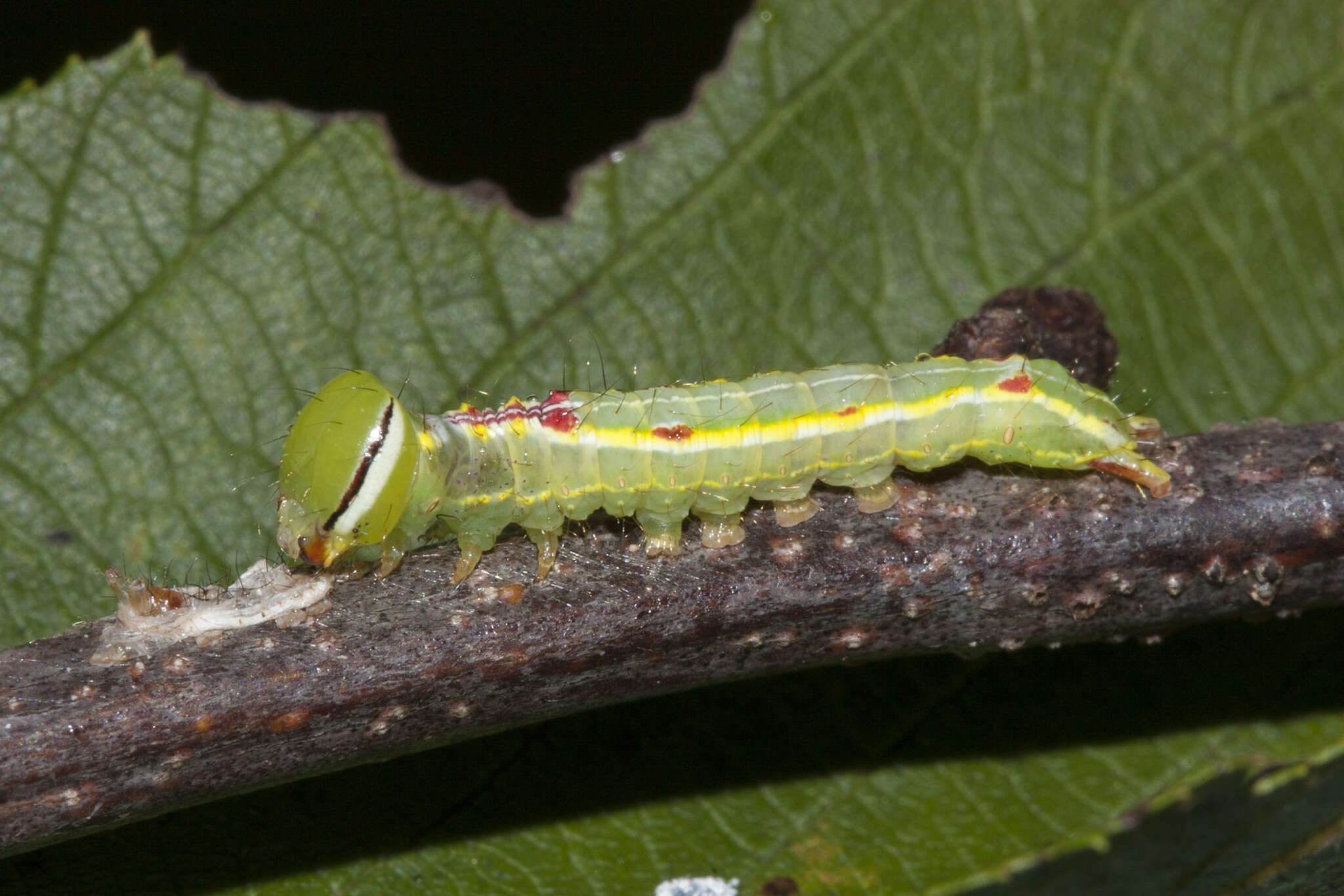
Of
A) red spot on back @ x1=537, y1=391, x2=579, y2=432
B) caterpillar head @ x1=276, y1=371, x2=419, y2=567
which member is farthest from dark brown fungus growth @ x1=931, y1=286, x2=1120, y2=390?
caterpillar head @ x1=276, y1=371, x2=419, y2=567

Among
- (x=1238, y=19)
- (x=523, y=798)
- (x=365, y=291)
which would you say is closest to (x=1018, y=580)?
(x=523, y=798)

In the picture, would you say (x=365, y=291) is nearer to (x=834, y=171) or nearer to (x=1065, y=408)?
(x=834, y=171)

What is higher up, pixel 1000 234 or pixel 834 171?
pixel 834 171

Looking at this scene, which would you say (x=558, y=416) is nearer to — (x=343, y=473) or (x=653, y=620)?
(x=343, y=473)

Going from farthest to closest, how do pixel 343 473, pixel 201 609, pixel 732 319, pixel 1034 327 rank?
pixel 732 319, pixel 1034 327, pixel 343 473, pixel 201 609

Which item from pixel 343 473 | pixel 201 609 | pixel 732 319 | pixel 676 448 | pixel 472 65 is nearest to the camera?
pixel 201 609

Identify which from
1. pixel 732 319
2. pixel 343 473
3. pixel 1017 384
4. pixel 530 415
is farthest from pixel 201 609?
pixel 1017 384

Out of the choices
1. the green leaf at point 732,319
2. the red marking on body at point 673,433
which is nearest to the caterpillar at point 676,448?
the red marking on body at point 673,433
